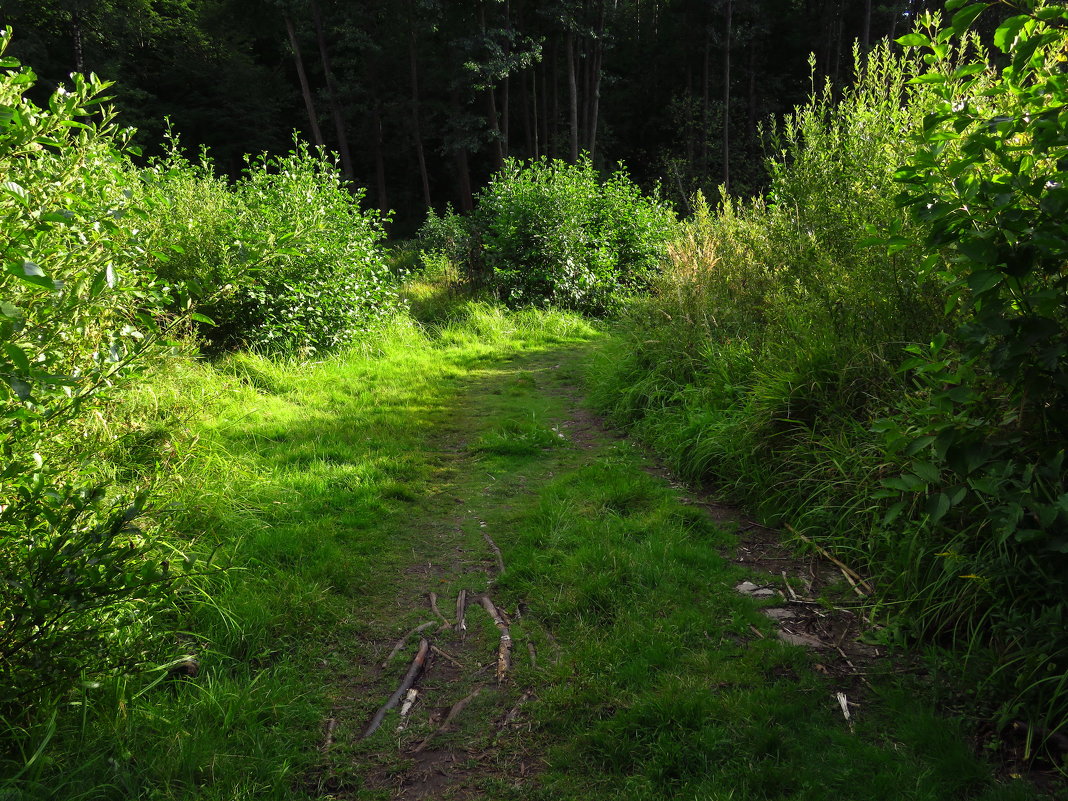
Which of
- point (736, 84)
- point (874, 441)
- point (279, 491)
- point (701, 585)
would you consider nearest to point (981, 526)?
point (874, 441)

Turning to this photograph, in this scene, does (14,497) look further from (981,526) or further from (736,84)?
(736,84)

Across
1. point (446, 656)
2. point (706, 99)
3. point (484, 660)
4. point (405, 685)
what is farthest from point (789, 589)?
point (706, 99)

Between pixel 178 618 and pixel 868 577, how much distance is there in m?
3.38

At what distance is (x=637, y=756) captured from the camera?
7.97ft

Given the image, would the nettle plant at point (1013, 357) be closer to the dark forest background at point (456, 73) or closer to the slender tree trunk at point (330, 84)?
the dark forest background at point (456, 73)

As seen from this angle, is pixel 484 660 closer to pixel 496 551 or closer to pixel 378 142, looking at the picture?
pixel 496 551

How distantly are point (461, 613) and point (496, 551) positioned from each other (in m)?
0.66

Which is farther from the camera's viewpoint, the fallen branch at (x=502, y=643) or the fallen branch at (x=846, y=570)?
the fallen branch at (x=846, y=570)

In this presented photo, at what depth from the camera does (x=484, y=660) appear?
3.10 metres

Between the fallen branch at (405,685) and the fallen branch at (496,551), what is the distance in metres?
0.75

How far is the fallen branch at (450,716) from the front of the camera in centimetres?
258

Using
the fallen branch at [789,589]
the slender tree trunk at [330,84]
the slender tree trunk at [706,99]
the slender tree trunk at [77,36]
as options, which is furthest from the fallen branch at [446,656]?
the slender tree trunk at [706,99]

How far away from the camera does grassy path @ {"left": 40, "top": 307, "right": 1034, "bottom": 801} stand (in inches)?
91.4

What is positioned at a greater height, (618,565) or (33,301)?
(33,301)
